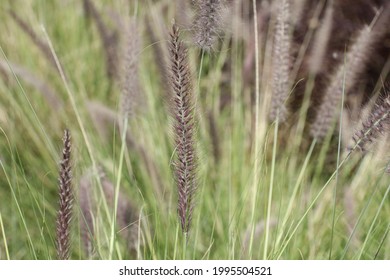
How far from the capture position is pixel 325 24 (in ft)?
6.40

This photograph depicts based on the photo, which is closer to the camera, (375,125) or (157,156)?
(375,125)

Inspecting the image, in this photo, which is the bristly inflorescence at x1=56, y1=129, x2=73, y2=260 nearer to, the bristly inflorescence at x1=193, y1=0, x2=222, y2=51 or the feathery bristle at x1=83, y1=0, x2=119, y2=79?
the bristly inflorescence at x1=193, y1=0, x2=222, y2=51

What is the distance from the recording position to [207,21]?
4.62 ft

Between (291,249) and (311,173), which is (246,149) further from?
(291,249)

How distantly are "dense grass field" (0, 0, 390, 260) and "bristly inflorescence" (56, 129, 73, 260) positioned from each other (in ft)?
0.50

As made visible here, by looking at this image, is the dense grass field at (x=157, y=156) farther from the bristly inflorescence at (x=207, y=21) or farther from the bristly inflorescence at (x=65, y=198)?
the bristly inflorescence at (x=65, y=198)

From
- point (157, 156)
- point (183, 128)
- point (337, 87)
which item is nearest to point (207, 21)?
point (183, 128)

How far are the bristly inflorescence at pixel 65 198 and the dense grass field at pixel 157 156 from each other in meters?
0.15

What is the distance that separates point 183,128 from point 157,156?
0.88m

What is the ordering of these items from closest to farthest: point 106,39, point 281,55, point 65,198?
1. point 65,198
2. point 281,55
3. point 106,39

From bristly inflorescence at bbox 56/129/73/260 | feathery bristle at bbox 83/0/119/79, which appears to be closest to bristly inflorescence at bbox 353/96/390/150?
bristly inflorescence at bbox 56/129/73/260

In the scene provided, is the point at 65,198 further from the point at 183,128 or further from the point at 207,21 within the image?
the point at 207,21
